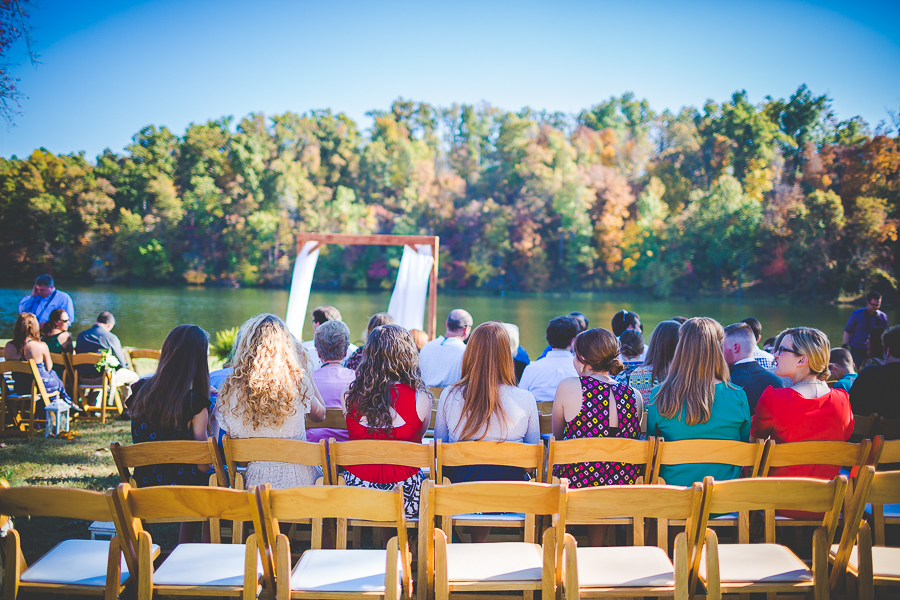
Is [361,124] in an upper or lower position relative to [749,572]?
upper

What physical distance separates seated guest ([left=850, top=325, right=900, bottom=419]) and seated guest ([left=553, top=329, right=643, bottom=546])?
160 centimetres

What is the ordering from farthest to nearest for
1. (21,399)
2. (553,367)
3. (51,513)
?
1. (21,399)
2. (553,367)
3. (51,513)

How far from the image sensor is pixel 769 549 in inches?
83.2

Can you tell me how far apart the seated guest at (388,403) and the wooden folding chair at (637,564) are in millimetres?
878

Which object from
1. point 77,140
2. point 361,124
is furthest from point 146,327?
point 361,124

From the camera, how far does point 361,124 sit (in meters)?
44.1

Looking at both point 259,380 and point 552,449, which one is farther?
point 259,380

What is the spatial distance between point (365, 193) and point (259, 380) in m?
39.2

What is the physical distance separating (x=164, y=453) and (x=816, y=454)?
8.51 ft

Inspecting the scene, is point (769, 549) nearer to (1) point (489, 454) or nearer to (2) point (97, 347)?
(1) point (489, 454)

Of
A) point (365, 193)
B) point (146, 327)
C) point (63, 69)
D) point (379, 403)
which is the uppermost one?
point (63, 69)

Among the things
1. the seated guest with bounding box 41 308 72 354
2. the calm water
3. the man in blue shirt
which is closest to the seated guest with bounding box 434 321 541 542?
the seated guest with bounding box 41 308 72 354

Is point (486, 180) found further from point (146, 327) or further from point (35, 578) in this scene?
point (35, 578)

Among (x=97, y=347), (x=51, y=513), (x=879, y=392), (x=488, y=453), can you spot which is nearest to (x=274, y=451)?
(x=51, y=513)
